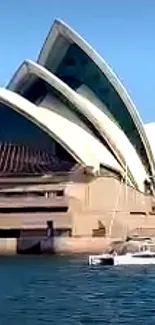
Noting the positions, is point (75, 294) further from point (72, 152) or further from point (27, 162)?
point (27, 162)

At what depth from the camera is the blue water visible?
71.3 ft

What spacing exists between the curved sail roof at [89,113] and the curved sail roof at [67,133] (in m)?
0.47

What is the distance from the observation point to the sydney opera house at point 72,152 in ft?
159

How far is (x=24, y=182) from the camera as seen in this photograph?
49.0 m

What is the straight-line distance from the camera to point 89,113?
170ft

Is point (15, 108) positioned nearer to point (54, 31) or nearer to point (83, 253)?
point (54, 31)

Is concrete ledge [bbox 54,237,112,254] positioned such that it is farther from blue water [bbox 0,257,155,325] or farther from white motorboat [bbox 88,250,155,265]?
blue water [bbox 0,257,155,325]

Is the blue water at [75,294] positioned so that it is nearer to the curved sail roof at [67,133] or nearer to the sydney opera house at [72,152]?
the sydney opera house at [72,152]

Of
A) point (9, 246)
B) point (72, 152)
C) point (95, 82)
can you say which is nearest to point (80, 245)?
point (9, 246)

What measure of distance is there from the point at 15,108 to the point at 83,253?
9.53m

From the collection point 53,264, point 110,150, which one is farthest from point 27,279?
point 110,150

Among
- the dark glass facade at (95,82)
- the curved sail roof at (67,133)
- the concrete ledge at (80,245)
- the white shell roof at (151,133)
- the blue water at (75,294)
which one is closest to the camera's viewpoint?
the blue water at (75,294)

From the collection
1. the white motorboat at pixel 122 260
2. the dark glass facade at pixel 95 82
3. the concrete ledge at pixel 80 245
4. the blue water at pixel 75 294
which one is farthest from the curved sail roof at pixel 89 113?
the blue water at pixel 75 294

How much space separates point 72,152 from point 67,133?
174 cm
